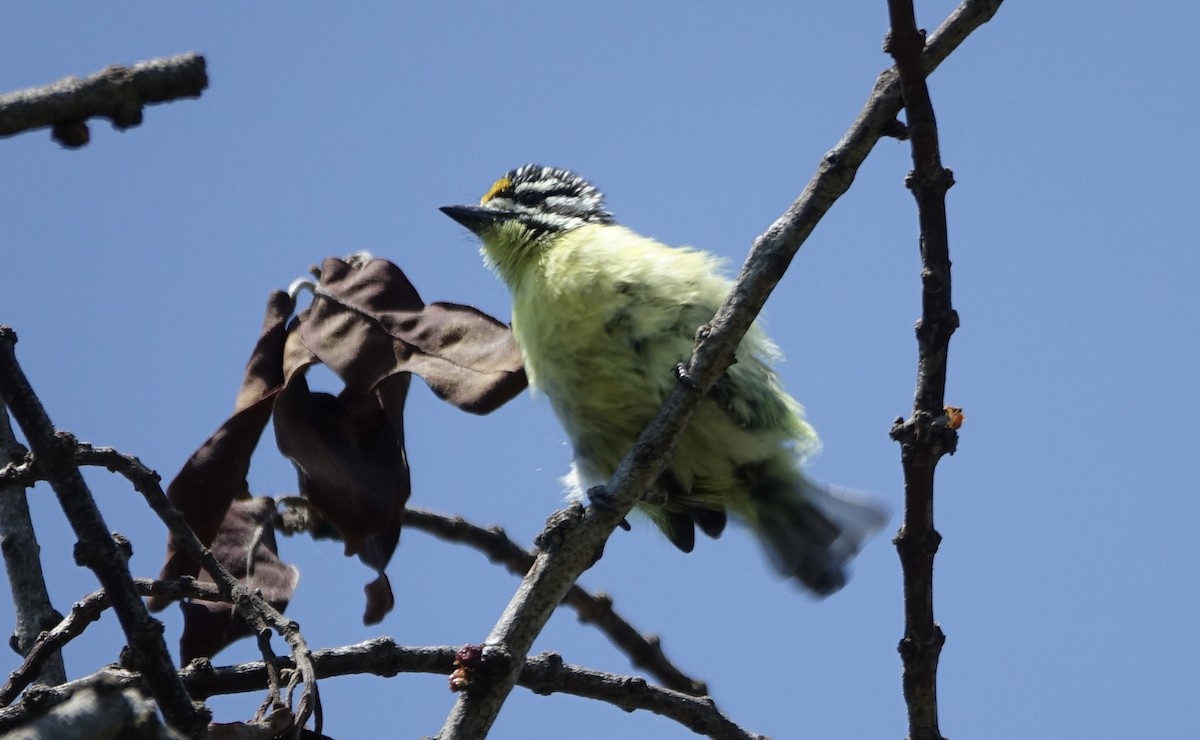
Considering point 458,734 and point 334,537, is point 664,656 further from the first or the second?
point 458,734

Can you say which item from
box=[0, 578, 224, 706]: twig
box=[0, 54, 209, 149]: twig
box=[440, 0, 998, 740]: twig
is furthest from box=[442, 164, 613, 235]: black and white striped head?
box=[0, 54, 209, 149]: twig

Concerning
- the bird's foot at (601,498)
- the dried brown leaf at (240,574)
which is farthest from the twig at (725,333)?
the dried brown leaf at (240,574)

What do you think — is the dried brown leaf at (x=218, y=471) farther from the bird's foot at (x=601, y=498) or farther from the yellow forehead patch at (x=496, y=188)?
the yellow forehead patch at (x=496, y=188)

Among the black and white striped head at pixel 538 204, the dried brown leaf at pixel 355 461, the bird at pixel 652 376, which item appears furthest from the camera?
the black and white striped head at pixel 538 204

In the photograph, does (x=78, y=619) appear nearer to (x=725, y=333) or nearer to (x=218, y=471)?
(x=218, y=471)

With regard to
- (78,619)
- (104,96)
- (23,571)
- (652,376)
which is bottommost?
(104,96)

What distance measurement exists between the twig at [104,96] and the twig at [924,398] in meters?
1.54

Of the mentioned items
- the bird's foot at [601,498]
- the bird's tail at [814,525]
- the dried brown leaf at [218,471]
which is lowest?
the bird's foot at [601,498]

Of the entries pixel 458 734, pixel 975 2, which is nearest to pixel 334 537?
pixel 458 734

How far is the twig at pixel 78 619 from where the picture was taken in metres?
2.19

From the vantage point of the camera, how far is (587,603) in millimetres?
3465

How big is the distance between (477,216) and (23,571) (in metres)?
1.97

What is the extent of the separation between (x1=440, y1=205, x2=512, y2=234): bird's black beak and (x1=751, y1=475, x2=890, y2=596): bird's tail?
1.17 metres

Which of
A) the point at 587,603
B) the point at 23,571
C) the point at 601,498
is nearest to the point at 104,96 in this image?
the point at 601,498
